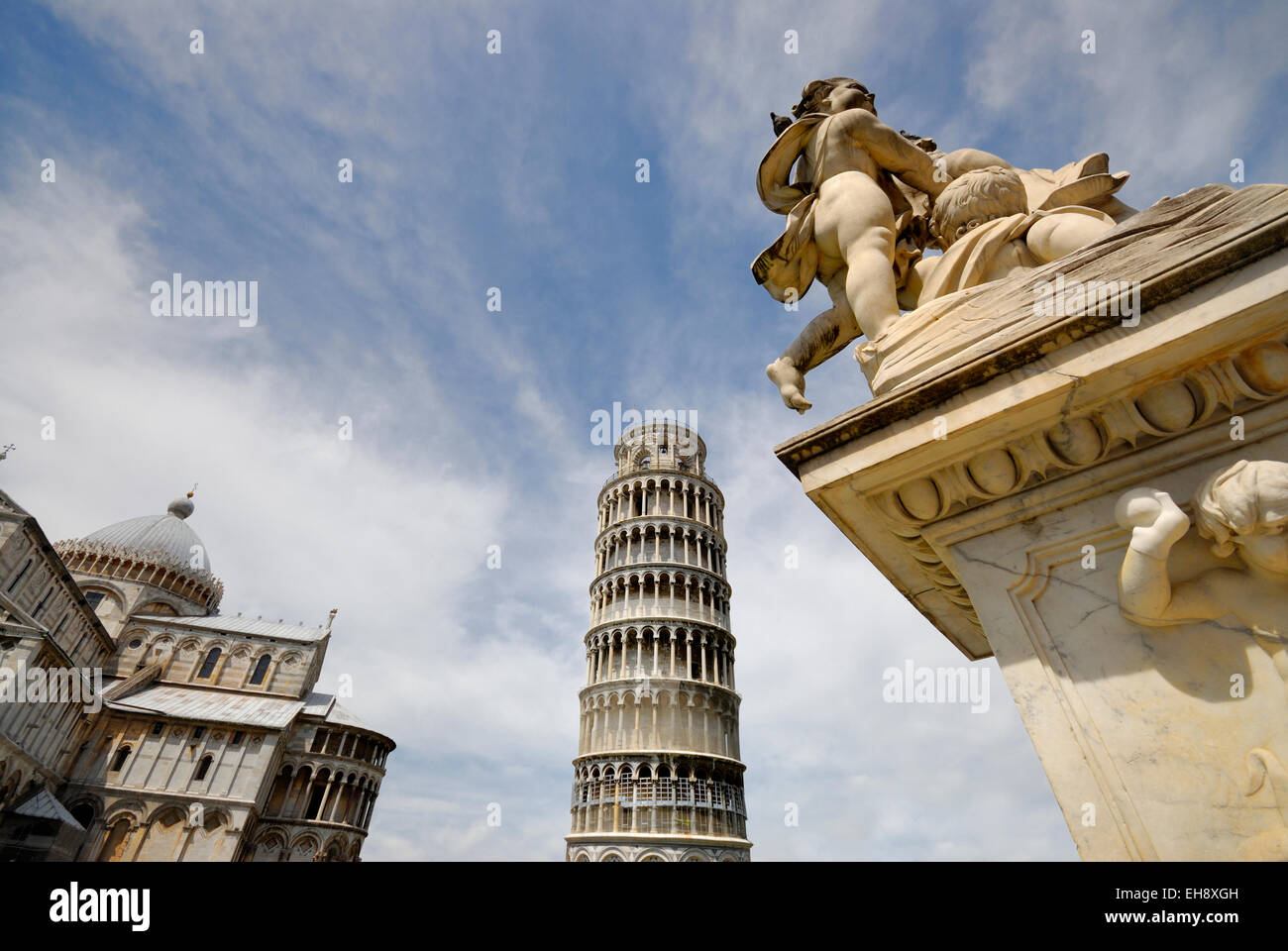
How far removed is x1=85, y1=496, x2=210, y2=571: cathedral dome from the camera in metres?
45.6

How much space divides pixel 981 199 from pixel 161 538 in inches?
2409

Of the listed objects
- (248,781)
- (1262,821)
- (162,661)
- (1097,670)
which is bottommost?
(1262,821)

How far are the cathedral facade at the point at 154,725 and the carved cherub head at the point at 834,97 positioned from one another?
34.6 meters

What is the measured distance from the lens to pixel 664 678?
32.0 m

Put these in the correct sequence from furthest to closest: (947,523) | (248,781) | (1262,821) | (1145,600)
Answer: (248,781), (947,523), (1145,600), (1262,821)

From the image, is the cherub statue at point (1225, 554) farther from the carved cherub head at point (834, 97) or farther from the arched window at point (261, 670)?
the arched window at point (261, 670)

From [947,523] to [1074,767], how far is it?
0.86 m

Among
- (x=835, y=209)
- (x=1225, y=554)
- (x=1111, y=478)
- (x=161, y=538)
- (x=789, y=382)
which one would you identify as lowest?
(x=1225, y=554)

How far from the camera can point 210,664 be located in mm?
40500

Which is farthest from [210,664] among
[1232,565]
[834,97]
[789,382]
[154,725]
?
[1232,565]

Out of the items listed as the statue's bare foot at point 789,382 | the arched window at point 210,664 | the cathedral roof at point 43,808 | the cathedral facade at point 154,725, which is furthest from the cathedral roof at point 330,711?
the statue's bare foot at point 789,382

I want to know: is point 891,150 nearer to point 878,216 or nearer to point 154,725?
point 878,216
